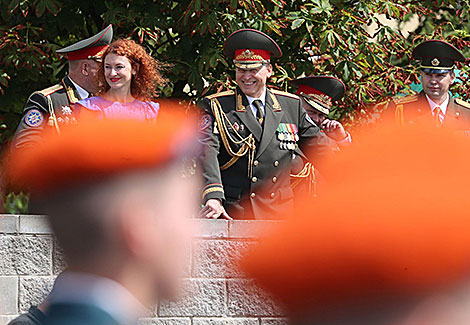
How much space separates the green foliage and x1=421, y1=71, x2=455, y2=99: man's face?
40.2 inches

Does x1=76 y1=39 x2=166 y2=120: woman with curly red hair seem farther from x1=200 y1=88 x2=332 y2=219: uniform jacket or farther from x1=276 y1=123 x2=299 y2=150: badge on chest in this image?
x1=276 y1=123 x2=299 y2=150: badge on chest

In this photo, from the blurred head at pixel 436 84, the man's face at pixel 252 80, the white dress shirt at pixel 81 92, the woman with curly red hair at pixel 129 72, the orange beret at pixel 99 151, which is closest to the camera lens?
the orange beret at pixel 99 151

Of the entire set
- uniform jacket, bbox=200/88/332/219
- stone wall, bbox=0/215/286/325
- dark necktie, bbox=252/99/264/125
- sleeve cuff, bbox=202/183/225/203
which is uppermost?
dark necktie, bbox=252/99/264/125

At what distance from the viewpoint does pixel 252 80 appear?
17.4ft

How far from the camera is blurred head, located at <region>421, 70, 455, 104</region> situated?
5.87 m

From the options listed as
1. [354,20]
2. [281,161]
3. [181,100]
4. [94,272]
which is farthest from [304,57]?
[94,272]

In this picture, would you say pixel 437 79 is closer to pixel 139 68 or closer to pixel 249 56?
pixel 249 56

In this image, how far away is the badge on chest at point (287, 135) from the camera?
5.25m

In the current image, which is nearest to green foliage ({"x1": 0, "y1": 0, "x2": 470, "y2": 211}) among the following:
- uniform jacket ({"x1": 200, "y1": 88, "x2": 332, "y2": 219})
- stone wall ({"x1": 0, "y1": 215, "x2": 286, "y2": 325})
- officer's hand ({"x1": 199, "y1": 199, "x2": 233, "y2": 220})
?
uniform jacket ({"x1": 200, "y1": 88, "x2": 332, "y2": 219})

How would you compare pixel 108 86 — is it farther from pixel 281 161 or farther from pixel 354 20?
pixel 354 20

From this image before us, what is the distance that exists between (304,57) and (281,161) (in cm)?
230

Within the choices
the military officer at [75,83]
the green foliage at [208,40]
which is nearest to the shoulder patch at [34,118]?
the military officer at [75,83]

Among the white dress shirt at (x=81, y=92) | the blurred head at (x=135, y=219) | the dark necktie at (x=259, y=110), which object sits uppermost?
the white dress shirt at (x=81, y=92)

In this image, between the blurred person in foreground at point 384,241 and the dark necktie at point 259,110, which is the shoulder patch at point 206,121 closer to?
the dark necktie at point 259,110
